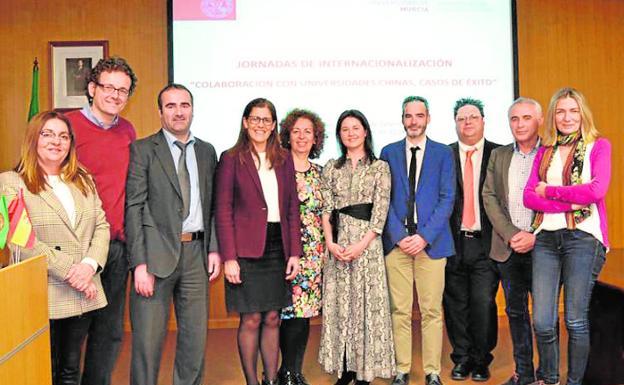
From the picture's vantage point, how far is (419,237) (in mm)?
3311

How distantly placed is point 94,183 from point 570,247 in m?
2.18

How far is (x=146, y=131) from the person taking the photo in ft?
16.8

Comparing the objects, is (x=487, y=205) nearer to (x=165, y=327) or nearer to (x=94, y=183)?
(x=165, y=327)

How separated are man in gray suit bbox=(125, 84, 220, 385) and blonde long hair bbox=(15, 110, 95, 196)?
32cm

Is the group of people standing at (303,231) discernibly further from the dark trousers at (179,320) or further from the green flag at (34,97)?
the green flag at (34,97)

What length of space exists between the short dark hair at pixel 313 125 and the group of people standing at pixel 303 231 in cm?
1

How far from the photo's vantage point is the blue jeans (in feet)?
9.37

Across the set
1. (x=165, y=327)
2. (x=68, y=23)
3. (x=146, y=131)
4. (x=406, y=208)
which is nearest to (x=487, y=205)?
(x=406, y=208)

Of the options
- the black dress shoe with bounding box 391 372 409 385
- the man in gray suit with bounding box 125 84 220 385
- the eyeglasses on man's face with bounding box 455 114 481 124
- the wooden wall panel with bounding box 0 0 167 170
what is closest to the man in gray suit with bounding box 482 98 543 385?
the eyeglasses on man's face with bounding box 455 114 481 124

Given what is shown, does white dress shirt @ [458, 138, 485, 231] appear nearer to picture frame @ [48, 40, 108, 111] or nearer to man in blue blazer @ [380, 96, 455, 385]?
man in blue blazer @ [380, 96, 455, 385]

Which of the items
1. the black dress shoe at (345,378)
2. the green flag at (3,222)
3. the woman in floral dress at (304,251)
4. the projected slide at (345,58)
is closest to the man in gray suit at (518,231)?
the black dress shoe at (345,378)

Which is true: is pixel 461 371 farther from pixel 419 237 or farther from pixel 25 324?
pixel 25 324

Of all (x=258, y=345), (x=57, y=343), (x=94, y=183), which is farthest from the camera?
(x=258, y=345)

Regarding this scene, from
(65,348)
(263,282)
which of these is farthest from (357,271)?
(65,348)
